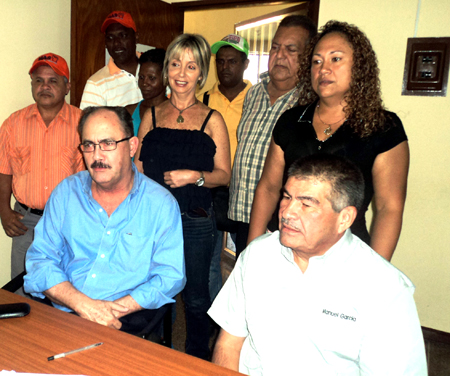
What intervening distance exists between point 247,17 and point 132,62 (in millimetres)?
3273

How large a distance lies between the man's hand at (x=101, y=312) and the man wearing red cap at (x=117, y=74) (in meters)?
1.76

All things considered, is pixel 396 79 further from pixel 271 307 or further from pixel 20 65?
pixel 20 65

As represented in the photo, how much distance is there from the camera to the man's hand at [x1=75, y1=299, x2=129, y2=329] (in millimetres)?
1586

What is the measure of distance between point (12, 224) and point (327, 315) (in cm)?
228

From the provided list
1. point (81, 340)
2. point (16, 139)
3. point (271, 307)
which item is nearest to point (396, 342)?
point (271, 307)

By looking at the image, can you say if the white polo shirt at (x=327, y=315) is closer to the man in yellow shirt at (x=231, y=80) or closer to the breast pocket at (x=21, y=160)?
the man in yellow shirt at (x=231, y=80)

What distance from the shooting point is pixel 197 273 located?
214cm

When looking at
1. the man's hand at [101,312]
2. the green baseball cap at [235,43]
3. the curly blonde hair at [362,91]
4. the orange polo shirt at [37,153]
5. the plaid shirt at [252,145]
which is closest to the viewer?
the man's hand at [101,312]

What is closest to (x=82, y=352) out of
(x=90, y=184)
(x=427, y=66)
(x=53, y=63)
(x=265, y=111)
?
(x=90, y=184)

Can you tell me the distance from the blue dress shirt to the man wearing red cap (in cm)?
136

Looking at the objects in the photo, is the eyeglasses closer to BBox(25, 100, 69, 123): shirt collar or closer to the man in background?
the man in background

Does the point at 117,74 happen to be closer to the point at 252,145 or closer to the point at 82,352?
the point at 252,145

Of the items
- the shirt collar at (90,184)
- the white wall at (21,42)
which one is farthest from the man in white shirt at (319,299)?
the white wall at (21,42)

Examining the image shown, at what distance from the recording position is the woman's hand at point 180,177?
213 centimetres
